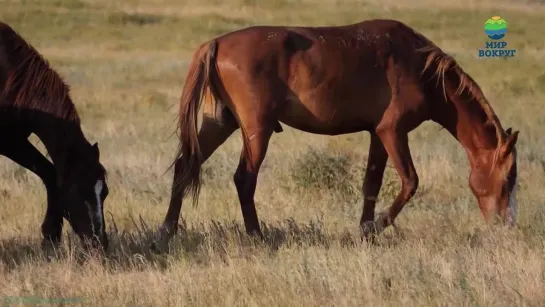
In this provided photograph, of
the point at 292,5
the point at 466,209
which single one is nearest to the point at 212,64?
the point at 466,209

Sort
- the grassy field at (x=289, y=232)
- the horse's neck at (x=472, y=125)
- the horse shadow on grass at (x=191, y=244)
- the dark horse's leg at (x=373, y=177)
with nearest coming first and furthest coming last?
the grassy field at (x=289, y=232) < the horse shadow on grass at (x=191, y=244) < the horse's neck at (x=472, y=125) < the dark horse's leg at (x=373, y=177)

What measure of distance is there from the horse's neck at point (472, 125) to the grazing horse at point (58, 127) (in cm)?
283

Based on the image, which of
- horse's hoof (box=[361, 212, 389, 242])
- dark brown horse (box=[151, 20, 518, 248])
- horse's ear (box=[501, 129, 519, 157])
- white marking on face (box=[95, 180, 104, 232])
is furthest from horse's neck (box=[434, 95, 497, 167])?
white marking on face (box=[95, 180, 104, 232])

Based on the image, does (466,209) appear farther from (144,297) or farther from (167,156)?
(167,156)

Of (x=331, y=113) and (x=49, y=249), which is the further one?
(x=331, y=113)

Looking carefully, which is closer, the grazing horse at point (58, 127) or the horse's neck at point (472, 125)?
the grazing horse at point (58, 127)

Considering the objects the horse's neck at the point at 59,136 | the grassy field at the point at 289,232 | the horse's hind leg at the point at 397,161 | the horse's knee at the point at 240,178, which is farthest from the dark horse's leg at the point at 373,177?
the horse's neck at the point at 59,136

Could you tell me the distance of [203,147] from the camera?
7.18 meters

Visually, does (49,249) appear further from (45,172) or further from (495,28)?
(495,28)

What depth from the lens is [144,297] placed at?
5234 millimetres

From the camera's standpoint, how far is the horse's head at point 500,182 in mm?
7098

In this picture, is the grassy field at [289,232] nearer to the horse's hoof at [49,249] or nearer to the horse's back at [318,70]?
the horse's hoof at [49,249]

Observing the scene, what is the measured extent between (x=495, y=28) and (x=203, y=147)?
93.1 feet

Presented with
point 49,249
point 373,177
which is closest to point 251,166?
point 373,177
